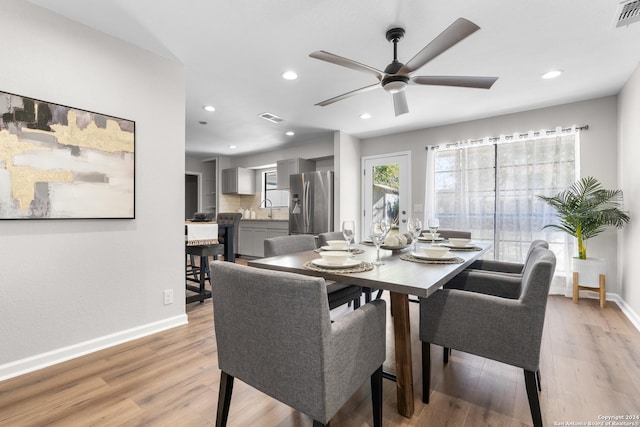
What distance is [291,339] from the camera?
0.97 metres

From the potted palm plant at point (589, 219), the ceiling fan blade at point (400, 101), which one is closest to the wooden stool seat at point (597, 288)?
the potted palm plant at point (589, 219)

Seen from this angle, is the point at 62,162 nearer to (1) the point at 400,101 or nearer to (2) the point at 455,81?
(1) the point at 400,101

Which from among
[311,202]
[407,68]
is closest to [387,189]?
[311,202]

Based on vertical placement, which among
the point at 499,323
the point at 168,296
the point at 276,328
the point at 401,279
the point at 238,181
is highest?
the point at 238,181

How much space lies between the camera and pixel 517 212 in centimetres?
390

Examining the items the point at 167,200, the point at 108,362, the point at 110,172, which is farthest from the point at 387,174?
the point at 108,362

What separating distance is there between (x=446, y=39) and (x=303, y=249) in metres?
1.67

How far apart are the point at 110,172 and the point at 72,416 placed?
1.54 metres

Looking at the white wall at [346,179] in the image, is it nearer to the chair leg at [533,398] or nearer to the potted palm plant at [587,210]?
the potted palm plant at [587,210]

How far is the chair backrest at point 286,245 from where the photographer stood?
210cm

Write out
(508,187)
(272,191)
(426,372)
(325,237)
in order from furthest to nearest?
(272,191) → (508,187) → (325,237) → (426,372)

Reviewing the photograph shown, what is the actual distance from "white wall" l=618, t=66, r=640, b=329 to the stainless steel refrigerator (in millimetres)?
3544

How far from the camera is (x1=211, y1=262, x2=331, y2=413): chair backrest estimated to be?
926mm

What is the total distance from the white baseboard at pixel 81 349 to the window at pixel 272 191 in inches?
164
